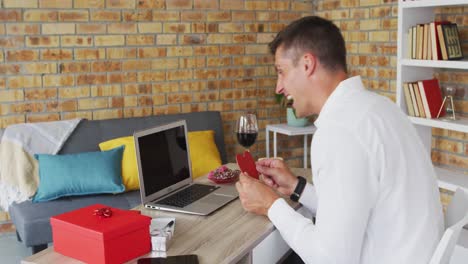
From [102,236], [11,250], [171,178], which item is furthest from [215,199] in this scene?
[11,250]

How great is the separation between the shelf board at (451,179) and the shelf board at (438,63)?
666mm

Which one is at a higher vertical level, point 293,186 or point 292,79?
point 292,79

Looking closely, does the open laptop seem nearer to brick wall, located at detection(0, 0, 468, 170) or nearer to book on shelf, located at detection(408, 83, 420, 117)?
book on shelf, located at detection(408, 83, 420, 117)

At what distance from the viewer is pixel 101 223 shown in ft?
5.11

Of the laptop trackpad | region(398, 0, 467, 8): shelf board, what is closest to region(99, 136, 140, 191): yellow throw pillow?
the laptop trackpad

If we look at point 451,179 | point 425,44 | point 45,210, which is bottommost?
point 45,210

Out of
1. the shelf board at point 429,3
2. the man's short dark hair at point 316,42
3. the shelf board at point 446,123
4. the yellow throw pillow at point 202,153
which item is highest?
the shelf board at point 429,3

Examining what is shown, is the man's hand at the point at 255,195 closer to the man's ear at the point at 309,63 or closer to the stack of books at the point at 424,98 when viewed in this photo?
the man's ear at the point at 309,63

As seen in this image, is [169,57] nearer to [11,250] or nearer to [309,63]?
[11,250]

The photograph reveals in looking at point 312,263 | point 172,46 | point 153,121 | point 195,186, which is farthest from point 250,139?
point 172,46

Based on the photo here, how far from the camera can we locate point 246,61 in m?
4.49

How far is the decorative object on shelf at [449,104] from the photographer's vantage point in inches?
134

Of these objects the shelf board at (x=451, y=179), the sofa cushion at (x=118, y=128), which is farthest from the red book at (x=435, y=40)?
the sofa cushion at (x=118, y=128)

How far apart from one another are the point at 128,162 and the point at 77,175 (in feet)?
1.14
